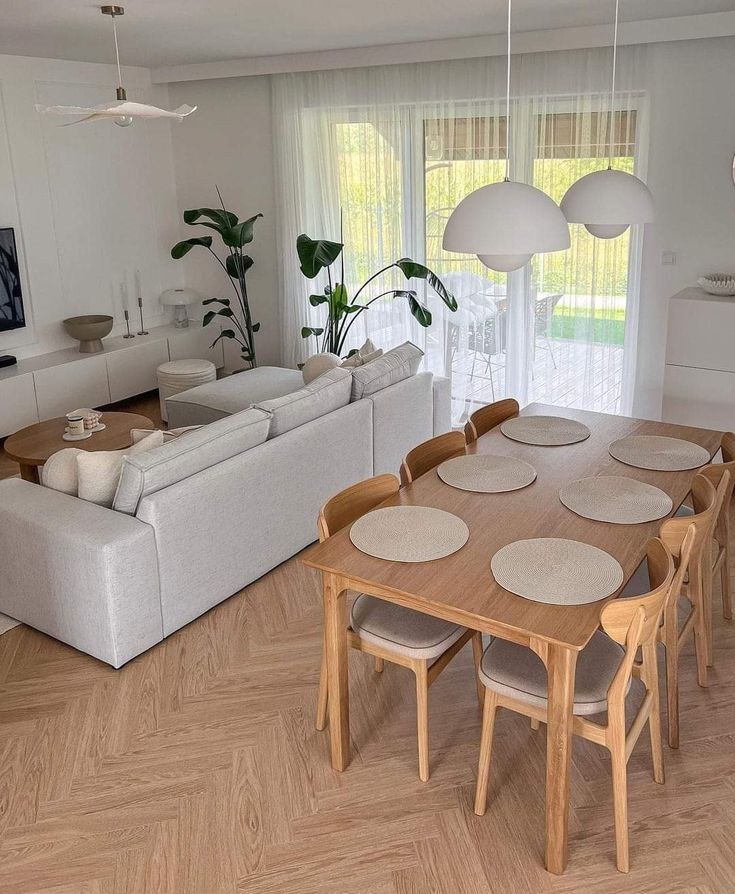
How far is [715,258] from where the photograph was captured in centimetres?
506

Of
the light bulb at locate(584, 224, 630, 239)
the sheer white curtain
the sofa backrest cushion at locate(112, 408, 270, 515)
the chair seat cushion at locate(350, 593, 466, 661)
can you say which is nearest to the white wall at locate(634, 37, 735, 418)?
the sheer white curtain

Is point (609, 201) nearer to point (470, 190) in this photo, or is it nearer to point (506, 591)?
point (506, 591)

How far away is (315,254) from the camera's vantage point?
5758 millimetres

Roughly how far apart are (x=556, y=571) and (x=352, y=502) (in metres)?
0.82

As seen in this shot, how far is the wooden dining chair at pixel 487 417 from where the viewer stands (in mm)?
3795

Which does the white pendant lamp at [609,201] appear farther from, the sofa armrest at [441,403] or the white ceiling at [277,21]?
the sofa armrest at [441,403]

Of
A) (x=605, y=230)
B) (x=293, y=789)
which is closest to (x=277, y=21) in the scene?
(x=605, y=230)

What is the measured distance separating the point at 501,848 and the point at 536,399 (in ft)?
A: 13.1

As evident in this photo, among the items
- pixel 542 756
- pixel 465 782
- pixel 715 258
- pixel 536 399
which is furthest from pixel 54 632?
pixel 715 258

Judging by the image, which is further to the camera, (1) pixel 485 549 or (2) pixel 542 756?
(2) pixel 542 756

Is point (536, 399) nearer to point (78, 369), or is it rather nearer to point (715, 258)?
point (715, 258)

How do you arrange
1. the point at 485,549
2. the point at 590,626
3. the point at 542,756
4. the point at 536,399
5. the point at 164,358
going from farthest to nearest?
the point at 164,358 → the point at 536,399 → the point at 542,756 → the point at 485,549 → the point at 590,626

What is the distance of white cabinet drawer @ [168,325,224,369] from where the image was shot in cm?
706

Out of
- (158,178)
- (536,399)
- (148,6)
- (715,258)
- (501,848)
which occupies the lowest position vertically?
(501,848)
